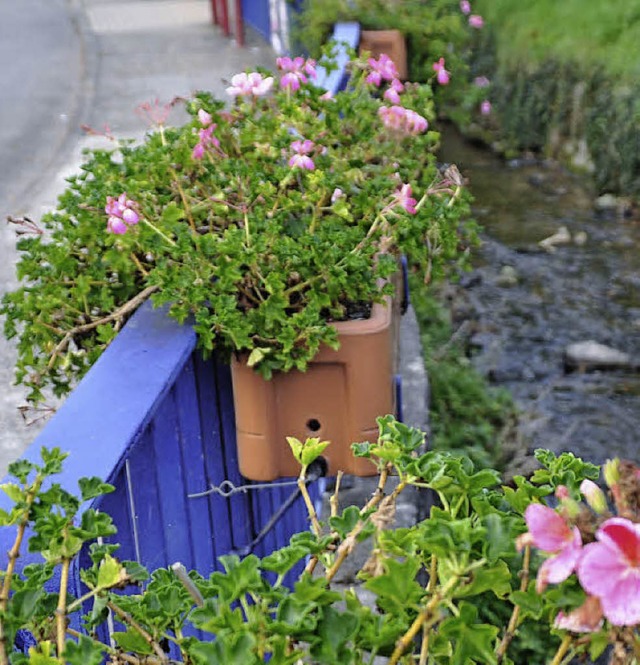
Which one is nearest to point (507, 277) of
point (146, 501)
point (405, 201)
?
point (405, 201)

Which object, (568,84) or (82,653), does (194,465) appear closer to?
(82,653)

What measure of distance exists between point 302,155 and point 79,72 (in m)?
7.80

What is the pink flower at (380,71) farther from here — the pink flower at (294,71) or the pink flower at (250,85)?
the pink flower at (250,85)

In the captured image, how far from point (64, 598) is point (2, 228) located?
14.2ft

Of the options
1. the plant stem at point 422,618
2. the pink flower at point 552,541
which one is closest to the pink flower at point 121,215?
the plant stem at point 422,618

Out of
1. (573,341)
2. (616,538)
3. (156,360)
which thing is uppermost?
(616,538)

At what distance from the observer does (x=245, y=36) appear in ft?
35.2

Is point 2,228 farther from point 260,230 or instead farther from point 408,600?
point 408,600

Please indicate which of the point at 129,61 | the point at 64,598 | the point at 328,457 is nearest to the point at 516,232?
the point at 129,61

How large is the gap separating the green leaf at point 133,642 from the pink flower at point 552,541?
1.49 ft

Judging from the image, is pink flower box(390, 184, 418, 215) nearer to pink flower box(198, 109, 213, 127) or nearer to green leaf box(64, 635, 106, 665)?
pink flower box(198, 109, 213, 127)

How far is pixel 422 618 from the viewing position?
1.11 meters

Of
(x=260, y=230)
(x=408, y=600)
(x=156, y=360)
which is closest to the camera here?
(x=408, y=600)

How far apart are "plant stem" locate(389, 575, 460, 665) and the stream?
3626 millimetres
